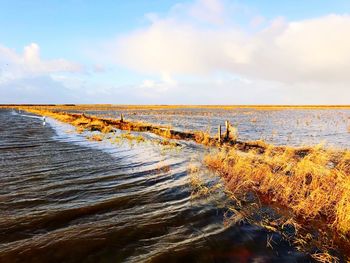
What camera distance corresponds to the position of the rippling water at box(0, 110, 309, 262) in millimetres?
5863

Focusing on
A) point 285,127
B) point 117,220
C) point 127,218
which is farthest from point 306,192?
point 285,127

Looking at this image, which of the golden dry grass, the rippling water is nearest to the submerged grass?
the golden dry grass

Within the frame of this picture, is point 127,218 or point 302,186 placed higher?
point 302,186

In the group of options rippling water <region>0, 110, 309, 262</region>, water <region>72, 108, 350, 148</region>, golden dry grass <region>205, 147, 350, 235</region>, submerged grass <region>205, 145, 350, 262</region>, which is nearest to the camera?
rippling water <region>0, 110, 309, 262</region>

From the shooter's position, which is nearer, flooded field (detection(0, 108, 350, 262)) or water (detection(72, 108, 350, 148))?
flooded field (detection(0, 108, 350, 262))

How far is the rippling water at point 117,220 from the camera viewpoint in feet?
19.2

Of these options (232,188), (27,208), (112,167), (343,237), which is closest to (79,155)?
(112,167)

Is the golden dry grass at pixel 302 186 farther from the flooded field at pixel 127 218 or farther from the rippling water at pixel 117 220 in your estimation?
the rippling water at pixel 117 220

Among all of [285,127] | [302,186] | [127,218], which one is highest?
[302,186]

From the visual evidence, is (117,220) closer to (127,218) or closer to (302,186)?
(127,218)

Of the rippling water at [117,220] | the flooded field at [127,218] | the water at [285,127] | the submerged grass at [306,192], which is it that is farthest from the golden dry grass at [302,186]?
the water at [285,127]

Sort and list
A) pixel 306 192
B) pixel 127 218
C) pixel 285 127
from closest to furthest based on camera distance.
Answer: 1. pixel 127 218
2. pixel 306 192
3. pixel 285 127

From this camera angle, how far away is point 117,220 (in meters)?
7.44

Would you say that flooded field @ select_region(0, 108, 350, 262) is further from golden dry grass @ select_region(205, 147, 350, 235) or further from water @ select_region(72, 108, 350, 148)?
water @ select_region(72, 108, 350, 148)
